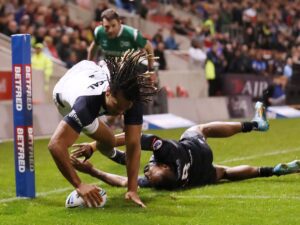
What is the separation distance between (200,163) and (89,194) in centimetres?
177

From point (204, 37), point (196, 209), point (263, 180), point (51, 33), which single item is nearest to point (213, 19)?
point (204, 37)

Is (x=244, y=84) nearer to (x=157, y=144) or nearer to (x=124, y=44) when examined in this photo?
(x=124, y=44)

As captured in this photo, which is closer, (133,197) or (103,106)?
(103,106)

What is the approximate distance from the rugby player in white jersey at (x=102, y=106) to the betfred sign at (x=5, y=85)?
25.2ft

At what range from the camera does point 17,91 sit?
7051 millimetres

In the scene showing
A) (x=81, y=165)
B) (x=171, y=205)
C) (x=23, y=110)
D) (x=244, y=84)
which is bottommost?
(x=244, y=84)

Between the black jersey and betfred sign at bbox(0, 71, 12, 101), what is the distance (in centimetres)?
728

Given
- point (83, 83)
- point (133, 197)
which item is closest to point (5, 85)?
point (83, 83)

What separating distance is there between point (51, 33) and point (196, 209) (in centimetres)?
1269

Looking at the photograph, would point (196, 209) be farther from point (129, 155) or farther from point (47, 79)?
point (47, 79)

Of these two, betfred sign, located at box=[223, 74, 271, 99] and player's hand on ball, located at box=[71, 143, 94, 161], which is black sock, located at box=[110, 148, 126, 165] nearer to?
player's hand on ball, located at box=[71, 143, 94, 161]

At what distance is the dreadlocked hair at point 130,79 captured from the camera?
6.26 metres

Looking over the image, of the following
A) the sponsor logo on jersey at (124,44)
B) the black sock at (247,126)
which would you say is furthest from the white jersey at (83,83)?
the sponsor logo on jersey at (124,44)

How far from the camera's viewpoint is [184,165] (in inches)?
294
